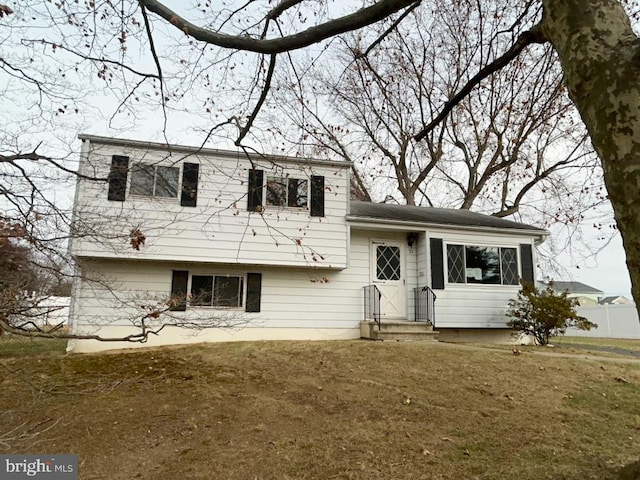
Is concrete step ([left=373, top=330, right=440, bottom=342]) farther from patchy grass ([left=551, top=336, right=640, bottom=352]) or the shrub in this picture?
patchy grass ([left=551, top=336, right=640, bottom=352])

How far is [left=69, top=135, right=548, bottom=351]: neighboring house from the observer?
9.74m

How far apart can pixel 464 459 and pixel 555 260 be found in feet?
51.2

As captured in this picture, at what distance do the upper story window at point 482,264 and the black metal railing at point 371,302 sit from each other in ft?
6.90

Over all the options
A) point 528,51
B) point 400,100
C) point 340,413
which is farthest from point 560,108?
point 340,413

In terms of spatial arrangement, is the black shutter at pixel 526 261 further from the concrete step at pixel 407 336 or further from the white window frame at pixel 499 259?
the concrete step at pixel 407 336

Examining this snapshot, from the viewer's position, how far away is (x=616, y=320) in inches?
773

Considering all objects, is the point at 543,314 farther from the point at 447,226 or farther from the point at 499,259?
the point at 447,226

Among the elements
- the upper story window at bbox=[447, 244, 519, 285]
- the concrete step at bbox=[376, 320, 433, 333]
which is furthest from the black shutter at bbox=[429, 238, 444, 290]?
the concrete step at bbox=[376, 320, 433, 333]

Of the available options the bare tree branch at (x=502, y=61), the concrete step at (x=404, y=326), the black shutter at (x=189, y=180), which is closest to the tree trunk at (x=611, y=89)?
the bare tree branch at (x=502, y=61)

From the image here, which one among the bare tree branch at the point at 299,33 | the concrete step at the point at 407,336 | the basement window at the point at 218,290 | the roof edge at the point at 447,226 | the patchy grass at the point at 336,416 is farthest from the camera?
the roof edge at the point at 447,226

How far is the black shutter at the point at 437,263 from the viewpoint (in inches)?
446

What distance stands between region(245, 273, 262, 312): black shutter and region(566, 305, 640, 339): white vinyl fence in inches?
602

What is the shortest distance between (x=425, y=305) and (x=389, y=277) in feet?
3.99

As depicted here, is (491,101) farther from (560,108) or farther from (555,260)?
(555,260)
